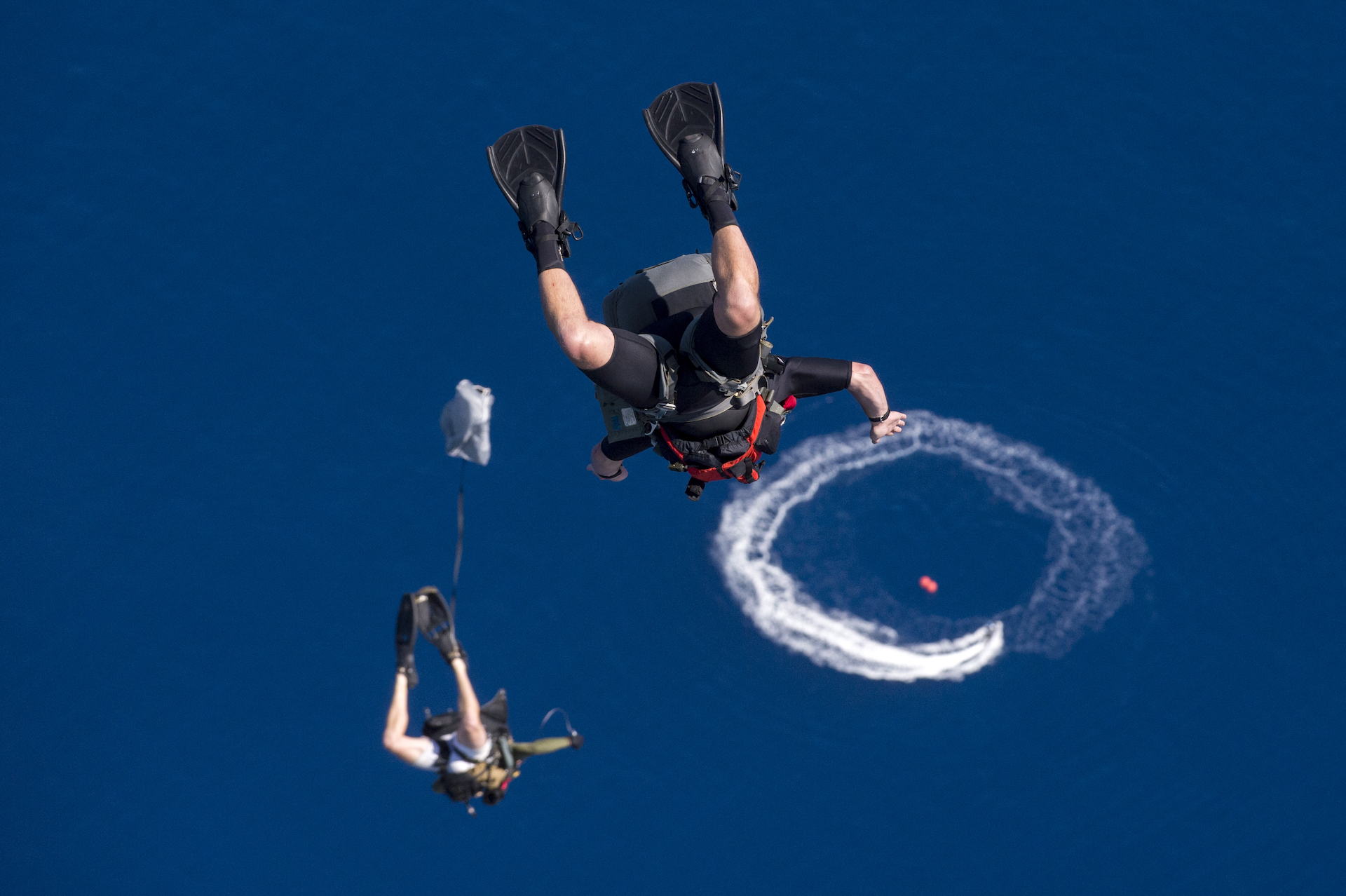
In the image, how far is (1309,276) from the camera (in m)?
33.7

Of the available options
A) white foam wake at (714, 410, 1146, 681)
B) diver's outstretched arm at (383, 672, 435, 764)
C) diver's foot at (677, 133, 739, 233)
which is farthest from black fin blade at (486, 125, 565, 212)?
white foam wake at (714, 410, 1146, 681)

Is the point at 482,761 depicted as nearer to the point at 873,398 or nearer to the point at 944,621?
the point at 873,398

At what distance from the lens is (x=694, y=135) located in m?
21.1

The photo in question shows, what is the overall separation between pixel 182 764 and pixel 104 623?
333cm

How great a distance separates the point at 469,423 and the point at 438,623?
3.13 metres

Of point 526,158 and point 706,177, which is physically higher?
point 526,158

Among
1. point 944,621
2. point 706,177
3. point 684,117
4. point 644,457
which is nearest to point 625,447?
point 706,177

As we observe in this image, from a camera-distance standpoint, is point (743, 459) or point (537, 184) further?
point (743, 459)

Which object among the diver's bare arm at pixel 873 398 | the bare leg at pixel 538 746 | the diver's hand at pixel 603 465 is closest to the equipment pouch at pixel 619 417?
the diver's hand at pixel 603 465

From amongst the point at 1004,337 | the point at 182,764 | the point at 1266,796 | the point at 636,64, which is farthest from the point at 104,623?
the point at 1266,796

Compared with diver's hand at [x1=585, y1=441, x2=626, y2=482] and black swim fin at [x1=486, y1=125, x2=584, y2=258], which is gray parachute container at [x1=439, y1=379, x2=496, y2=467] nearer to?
black swim fin at [x1=486, y1=125, x2=584, y2=258]

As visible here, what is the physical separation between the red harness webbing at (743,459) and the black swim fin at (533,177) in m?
3.30

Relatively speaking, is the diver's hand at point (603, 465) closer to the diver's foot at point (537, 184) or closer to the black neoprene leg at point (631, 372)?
the black neoprene leg at point (631, 372)

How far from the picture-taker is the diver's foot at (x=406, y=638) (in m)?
20.6
